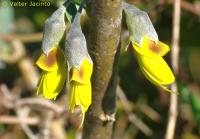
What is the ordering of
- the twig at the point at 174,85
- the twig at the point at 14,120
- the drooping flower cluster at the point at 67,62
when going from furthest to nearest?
the twig at the point at 14,120
the twig at the point at 174,85
the drooping flower cluster at the point at 67,62

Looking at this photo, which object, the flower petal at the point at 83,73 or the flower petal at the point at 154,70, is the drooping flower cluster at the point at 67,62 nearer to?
the flower petal at the point at 83,73

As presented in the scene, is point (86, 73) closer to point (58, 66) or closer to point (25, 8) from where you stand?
point (58, 66)

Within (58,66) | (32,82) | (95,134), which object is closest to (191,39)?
(32,82)

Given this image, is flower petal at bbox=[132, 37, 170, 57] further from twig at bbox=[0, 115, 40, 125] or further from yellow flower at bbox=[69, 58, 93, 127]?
twig at bbox=[0, 115, 40, 125]

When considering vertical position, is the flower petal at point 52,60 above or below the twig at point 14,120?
above

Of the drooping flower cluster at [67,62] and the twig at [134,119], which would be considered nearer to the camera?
the drooping flower cluster at [67,62]

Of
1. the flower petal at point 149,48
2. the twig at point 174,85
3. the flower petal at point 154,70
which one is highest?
the flower petal at point 149,48

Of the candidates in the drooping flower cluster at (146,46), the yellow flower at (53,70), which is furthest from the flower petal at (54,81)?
the drooping flower cluster at (146,46)
